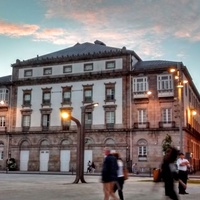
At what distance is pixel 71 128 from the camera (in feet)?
165

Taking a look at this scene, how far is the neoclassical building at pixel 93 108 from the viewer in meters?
46.5

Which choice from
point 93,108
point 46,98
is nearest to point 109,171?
point 93,108

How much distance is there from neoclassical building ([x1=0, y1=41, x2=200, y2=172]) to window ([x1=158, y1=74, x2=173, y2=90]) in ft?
0.21

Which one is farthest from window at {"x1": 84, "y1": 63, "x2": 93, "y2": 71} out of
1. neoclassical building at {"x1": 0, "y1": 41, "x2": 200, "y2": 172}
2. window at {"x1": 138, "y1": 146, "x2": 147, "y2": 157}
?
window at {"x1": 138, "y1": 146, "x2": 147, "y2": 157}

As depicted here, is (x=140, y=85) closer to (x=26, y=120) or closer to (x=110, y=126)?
(x=110, y=126)

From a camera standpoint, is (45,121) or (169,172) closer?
(169,172)

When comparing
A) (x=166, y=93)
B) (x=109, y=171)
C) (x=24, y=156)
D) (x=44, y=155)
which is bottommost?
(x=109, y=171)

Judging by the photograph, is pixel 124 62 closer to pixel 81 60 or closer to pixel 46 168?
pixel 81 60

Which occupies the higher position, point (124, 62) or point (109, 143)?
point (124, 62)

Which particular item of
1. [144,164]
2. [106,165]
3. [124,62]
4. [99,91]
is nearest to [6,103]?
[99,91]

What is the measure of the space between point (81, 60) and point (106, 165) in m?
40.8

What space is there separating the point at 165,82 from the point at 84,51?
14086mm

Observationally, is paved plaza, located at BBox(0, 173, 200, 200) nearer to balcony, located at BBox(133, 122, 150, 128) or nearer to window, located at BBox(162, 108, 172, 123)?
window, located at BBox(162, 108, 172, 123)

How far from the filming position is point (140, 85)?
48.0 m
